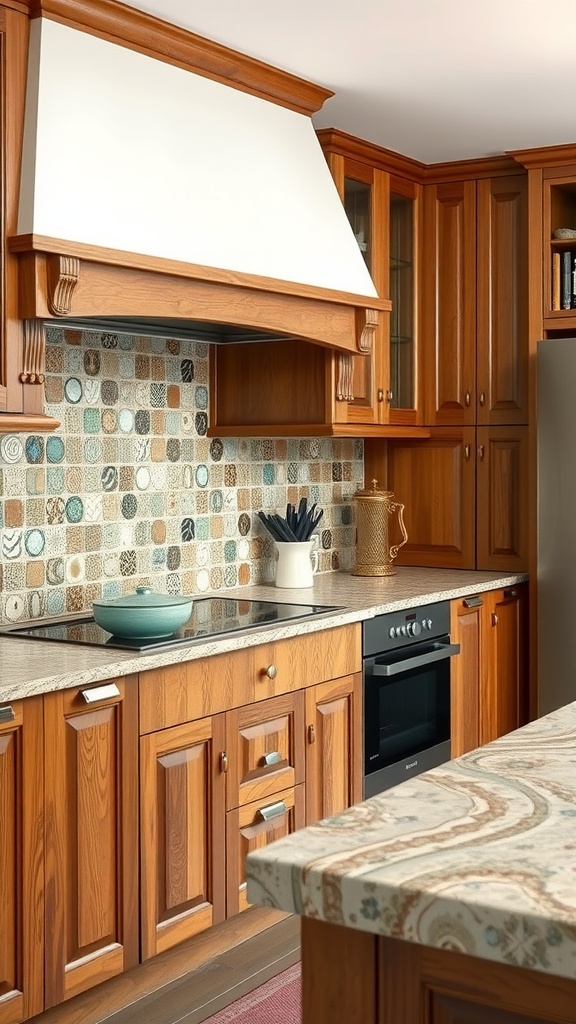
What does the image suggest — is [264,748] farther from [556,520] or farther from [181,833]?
[556,520]

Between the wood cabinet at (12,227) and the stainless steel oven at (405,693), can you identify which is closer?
the wood cabinet at (12,227)

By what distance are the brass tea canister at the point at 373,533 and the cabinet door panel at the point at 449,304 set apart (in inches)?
18.1

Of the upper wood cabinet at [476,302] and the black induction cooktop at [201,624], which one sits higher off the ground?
the upper wood cabinet at [476,302]

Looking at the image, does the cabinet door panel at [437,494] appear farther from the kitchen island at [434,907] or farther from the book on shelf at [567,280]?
the kitchen island at [434,907]

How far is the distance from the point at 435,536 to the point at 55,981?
105 inches

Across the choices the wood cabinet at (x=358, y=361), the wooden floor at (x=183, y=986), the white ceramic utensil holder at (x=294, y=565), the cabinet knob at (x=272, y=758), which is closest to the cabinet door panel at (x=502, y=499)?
the wood cabinet at (x=358, y=361)

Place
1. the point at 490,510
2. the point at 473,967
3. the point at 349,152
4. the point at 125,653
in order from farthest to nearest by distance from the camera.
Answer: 1. the point at 490,510
2. the point at 349,152
3. the point at 125,653
4. the point at 473,967

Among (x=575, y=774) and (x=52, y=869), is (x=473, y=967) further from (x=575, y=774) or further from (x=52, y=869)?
(x=52, y=869)

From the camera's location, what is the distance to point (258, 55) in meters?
3.44

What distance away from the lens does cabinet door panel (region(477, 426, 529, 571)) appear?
470 centimetres

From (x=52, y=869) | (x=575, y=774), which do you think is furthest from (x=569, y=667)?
(x=575, y=774)

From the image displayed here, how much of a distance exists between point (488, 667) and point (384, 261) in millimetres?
1581

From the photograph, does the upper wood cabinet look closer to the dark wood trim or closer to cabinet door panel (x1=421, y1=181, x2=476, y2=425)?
cabinet door panel (x1=421, y1=181, x2=476, y2=425)

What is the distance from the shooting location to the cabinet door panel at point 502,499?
470cm
